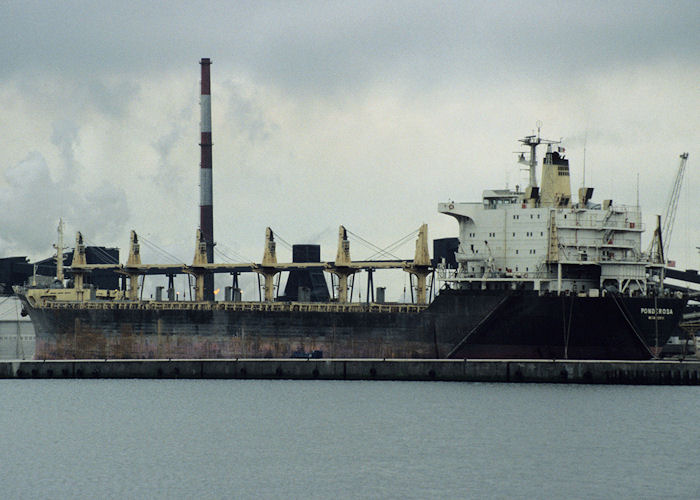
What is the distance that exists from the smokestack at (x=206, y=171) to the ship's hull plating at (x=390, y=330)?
23.8 metres

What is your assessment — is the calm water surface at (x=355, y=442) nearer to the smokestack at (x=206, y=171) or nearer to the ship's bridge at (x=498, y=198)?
the ship's bridge at (x=498, y=198)

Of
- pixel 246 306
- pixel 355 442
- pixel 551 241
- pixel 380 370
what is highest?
pixel 551 241

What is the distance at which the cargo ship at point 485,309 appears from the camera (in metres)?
68.6

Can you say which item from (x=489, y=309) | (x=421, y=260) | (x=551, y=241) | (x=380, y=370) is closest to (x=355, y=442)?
(x=380, y=370)

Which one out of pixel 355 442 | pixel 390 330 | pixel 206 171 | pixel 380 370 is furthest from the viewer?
pixel 206 171

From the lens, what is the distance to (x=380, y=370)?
69.2 m

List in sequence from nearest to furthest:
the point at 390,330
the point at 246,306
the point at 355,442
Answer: the point at 355,442
the point at 390,330
the point at 246,306

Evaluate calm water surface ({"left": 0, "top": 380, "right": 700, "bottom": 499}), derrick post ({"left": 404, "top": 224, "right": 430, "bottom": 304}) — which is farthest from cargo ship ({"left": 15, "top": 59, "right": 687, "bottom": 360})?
calm water surface ({"left": 0, "top": 380, "right": 700, "bottom": 499})

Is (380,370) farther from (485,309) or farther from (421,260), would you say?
(421,260)

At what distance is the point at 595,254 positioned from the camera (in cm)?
7062

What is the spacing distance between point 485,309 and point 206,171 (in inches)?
1652

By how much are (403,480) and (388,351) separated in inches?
1280

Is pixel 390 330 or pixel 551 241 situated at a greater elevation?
pixel 551 241

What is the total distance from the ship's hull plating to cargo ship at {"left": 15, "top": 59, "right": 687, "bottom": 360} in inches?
2.4
